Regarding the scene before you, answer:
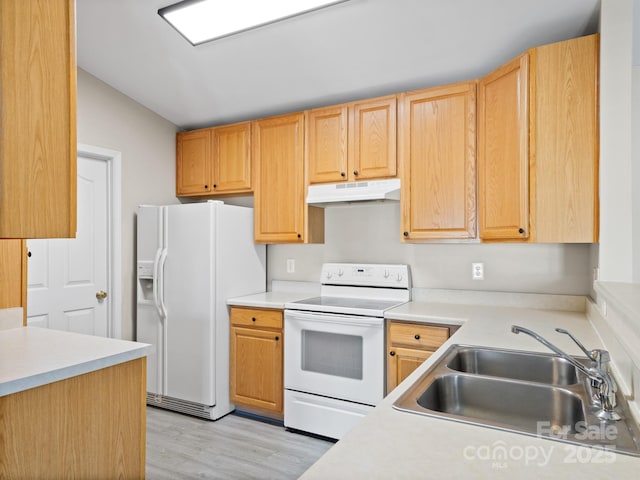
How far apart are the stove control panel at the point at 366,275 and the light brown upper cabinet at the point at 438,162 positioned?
321 mm

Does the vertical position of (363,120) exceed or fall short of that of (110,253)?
it exceeds it

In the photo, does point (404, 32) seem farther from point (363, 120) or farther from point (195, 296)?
point (195, 296)

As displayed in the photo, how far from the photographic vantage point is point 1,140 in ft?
4.18

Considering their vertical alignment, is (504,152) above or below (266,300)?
above

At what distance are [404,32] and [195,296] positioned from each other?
2185mm

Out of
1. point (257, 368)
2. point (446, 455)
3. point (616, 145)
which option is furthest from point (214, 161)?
point (446, 455)

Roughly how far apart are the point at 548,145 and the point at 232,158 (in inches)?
90.2

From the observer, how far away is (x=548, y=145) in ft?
7.13

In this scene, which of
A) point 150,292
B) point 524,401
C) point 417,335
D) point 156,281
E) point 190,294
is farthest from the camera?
point 150,292

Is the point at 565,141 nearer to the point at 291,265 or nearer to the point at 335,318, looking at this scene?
the point at 335,318

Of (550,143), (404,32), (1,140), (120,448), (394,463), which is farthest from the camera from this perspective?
(404,32)

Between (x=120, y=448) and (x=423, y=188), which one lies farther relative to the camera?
(x=423, y=188)

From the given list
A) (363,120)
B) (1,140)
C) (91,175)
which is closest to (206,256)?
(91,175)

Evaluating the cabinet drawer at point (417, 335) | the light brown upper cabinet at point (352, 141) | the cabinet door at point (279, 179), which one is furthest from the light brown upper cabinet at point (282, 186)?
the cabinet drawer at point (417, 335)
